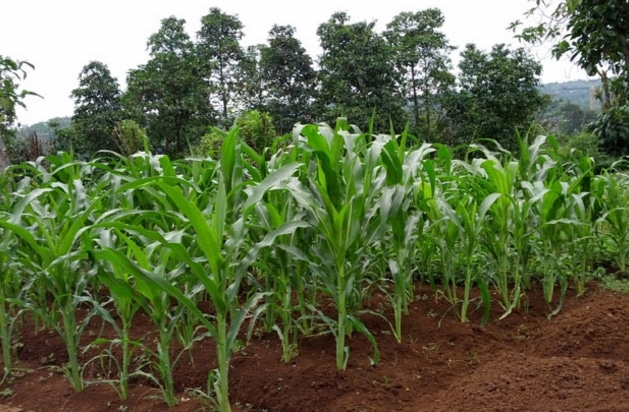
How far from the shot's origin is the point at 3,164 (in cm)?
461

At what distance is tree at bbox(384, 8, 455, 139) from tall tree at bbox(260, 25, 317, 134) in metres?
3.53

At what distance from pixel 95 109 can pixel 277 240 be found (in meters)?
16.8

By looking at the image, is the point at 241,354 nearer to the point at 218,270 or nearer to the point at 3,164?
the point at 218,270

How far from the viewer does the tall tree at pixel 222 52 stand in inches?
757

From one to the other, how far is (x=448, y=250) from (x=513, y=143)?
54.8 ft

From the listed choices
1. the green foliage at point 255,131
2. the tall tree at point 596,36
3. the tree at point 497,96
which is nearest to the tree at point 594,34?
the tall tree at point 596,36

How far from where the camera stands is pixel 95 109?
17.2 m

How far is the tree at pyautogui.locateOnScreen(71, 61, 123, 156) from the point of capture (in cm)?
1638

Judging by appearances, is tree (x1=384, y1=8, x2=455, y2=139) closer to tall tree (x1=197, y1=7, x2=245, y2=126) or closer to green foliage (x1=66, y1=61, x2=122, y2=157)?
tall tree (x1=197, y1=7, x2=245, y2=126)

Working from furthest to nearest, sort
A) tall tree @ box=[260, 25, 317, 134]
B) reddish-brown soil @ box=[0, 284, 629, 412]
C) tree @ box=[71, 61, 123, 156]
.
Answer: tall tree @ box=[260, 25, 317, 134]
tree @ box=[71, 61, 123, 156]
reddish-brown soil @ box=[0, 284, 629, 412]

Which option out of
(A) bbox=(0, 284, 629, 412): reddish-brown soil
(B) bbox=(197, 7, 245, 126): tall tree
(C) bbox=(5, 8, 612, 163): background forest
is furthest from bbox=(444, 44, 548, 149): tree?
(A) bbox=(0, 284, 629, 412): reddish-brown soil

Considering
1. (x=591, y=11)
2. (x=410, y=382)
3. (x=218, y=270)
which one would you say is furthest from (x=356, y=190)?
(x=591, y=11)

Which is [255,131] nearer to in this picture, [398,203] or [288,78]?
[398,203]

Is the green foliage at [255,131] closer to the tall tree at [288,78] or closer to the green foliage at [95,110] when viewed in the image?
the green foliage at [95,110]
